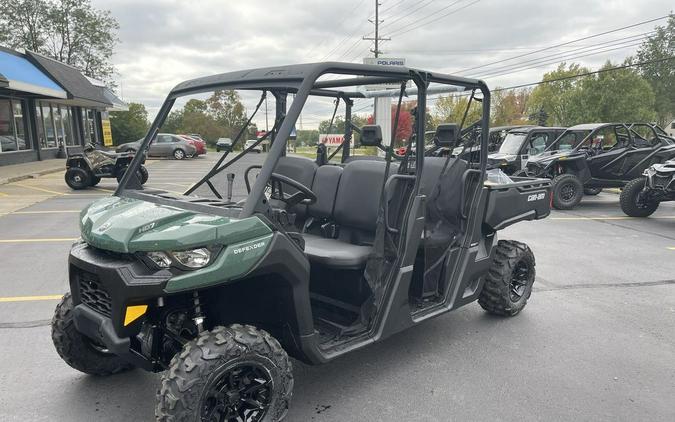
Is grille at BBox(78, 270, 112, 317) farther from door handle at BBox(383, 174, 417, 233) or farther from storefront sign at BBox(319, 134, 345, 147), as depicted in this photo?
Answer: storefront sign at BBox(319, 134, 345, 147)

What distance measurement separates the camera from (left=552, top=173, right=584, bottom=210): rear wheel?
10789 mm

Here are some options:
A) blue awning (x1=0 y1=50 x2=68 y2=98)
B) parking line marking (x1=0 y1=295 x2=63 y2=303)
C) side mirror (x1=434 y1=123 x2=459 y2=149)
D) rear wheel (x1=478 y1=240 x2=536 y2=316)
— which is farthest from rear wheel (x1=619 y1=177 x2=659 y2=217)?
blue awning (x1=0 y1=50 x2=68 y2=98)

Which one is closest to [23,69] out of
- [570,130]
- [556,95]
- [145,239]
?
[570,130]

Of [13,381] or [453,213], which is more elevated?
[453,213]

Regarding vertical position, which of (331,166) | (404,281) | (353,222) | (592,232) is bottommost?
(592,232)

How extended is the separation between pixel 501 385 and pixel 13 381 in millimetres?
3232

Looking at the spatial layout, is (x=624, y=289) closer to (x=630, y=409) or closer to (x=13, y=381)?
(x=630, y=409)

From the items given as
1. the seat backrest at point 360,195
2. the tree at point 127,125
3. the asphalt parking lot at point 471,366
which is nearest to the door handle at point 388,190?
the seat backrest at point 360,195

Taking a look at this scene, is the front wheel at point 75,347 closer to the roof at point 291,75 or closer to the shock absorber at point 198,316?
the shock absorber at point 198,316

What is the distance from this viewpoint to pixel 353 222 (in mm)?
3682

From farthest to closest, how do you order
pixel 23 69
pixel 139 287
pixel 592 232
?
pixel 23 69 < pixel 592 232 < pixel 139 287

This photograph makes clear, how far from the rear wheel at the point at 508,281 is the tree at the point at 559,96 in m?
44.0

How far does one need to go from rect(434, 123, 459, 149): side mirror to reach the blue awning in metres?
15.8

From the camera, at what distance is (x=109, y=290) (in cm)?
230
